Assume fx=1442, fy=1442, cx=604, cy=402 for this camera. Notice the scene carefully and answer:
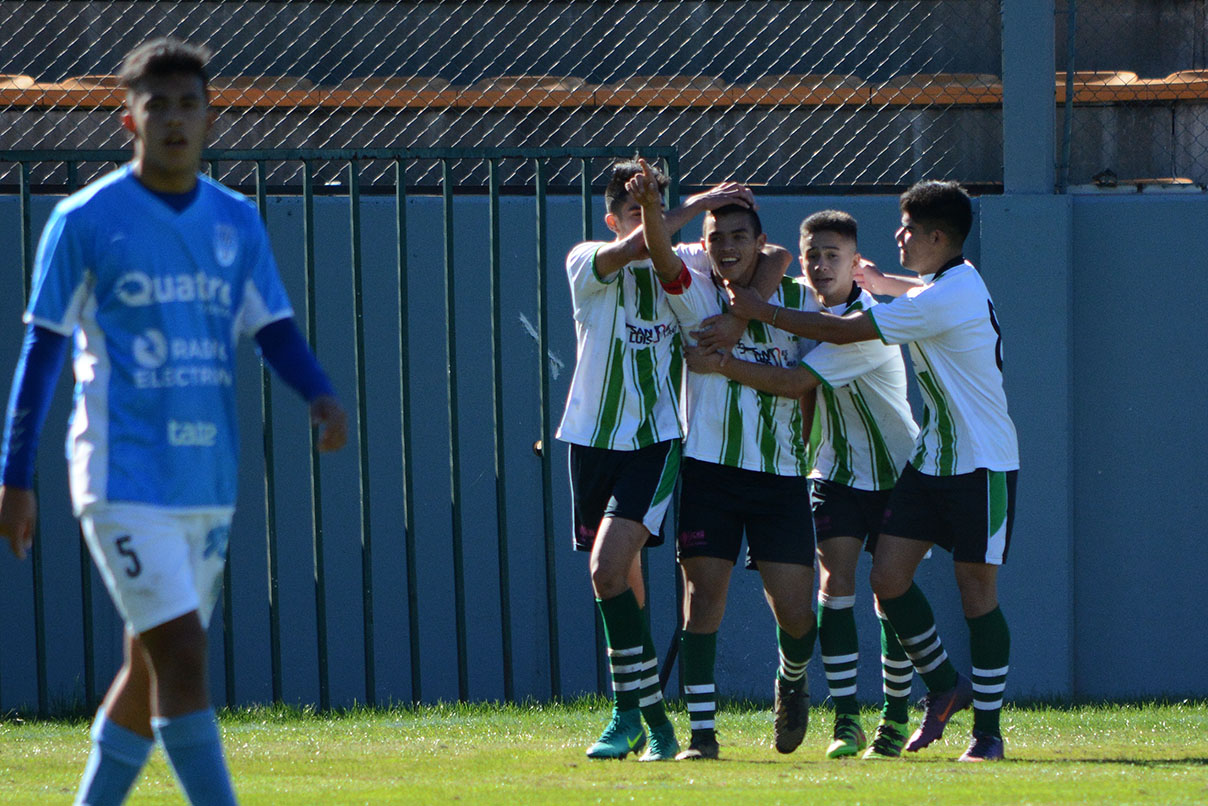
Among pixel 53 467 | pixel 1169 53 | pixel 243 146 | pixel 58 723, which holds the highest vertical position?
pixel 1169 53

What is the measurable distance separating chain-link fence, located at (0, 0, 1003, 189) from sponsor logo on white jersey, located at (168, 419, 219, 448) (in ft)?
16.9

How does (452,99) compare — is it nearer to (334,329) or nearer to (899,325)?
(334,329)

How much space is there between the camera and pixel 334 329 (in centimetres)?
707

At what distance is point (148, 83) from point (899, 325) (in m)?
2.62

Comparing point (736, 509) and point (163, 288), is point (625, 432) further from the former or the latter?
point (163, 288)

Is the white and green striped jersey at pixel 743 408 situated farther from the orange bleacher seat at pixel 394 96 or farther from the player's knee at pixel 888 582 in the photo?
the orange bleacher seat at pixel 394 96

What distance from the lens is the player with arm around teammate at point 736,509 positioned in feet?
15.8

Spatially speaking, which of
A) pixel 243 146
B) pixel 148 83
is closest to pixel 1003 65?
pixel 243 146

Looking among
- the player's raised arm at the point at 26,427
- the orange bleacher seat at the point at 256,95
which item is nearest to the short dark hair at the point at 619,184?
the player's raised arm at the point at 26,427

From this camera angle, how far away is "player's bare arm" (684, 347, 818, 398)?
4.82 metres

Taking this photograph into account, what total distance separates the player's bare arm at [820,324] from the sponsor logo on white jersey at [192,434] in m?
2.26

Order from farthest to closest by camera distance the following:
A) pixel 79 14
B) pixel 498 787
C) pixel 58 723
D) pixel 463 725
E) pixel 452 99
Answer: pixel 79 14 < pixel 452 99 < pixel 58 723 < pixel 463 725 < pixel 498 787

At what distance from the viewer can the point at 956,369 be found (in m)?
4.86

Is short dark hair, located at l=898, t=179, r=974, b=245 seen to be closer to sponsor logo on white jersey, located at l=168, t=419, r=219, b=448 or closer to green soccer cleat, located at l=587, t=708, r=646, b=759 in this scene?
green soccer cleat, located at l=587, t=708, r=646, b=759
